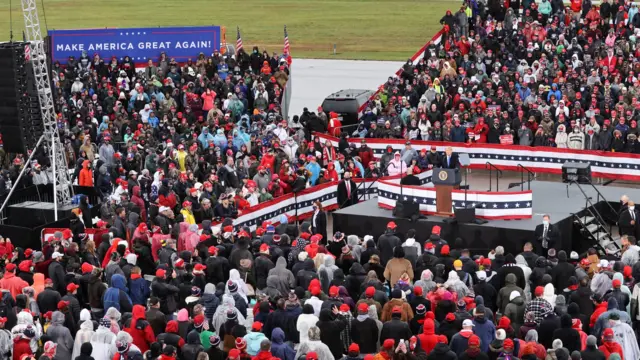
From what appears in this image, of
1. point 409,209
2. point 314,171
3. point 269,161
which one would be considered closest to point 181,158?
point 269,161

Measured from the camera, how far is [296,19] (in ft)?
273

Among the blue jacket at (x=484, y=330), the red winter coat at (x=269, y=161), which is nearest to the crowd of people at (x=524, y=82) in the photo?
the red winter coat at (x=269, y=161)

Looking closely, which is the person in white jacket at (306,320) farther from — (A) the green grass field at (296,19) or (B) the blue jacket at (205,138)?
(A) the green grass field at (296,19)

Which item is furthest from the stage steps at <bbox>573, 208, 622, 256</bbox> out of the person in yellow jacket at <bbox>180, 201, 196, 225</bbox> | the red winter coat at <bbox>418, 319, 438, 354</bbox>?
the red winter coat at <bbox>418, 319, 438, 354</bbox>

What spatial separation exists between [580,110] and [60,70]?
17212mm

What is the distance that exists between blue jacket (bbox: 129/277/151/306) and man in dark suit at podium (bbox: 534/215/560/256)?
9.02 metres

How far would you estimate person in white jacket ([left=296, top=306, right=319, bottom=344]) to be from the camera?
1828 cm

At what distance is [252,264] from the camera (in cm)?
2234

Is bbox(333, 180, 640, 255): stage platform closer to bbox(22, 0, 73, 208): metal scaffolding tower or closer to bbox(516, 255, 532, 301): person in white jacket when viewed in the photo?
bbox(516, 255, 532, 301): person in white jacket

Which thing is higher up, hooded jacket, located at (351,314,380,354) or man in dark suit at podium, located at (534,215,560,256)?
hooded jacket, located at (351,314,380,354)

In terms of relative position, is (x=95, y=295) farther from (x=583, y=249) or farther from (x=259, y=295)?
(x=583, y=249)

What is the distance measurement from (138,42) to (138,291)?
24.9 m

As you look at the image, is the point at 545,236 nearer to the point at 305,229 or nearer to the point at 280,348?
the point at 305,229

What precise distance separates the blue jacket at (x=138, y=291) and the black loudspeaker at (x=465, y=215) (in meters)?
8.81
